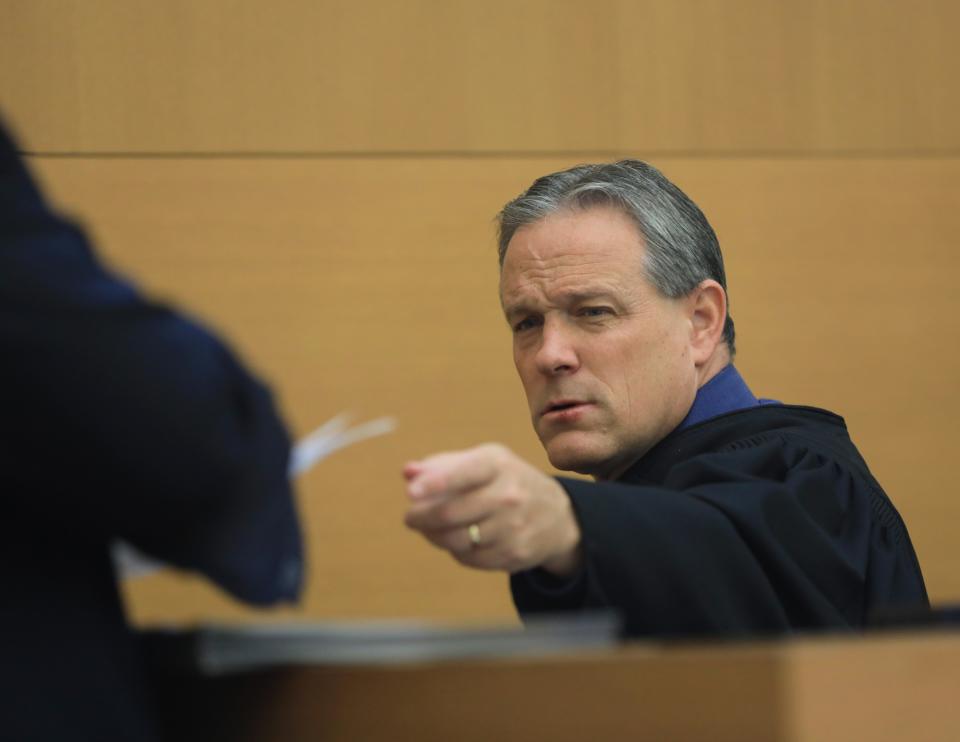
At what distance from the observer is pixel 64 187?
9.90ft

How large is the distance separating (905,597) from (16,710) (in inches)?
48.4

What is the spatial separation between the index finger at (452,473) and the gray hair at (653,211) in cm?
107

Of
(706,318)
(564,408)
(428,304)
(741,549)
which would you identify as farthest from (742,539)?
(428,304)

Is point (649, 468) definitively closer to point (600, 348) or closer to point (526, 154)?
point (600, 348)

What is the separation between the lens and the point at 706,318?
7.02 ft

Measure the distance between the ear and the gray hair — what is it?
18mm

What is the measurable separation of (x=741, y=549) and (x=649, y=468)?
1.90 feet

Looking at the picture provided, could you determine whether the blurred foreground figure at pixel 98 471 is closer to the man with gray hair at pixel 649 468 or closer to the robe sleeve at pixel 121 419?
the robe sleeve at pixel 121 419

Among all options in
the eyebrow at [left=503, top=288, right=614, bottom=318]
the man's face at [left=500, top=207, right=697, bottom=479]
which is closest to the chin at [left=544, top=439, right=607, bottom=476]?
the man's face at [left=500, top=207, right=697, bottom=479]

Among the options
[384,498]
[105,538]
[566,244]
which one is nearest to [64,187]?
[384,498]

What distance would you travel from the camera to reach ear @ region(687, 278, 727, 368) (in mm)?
2119

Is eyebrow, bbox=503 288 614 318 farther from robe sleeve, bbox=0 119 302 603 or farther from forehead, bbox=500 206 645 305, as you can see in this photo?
robe sleeve, bbox=0 119 302 603

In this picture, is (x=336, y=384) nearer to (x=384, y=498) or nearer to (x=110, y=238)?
(x=384, y=498)

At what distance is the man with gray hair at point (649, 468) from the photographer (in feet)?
3.87
